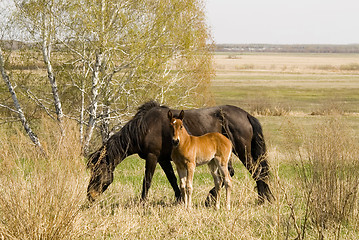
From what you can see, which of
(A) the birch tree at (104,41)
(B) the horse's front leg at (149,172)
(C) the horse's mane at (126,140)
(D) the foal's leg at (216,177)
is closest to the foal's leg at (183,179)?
(D) the foal's leg at (216,177)

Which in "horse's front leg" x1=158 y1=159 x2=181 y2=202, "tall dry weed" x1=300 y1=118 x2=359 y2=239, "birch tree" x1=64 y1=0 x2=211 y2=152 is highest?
"birch tree" x1=64 y1=0 x2=211 y2=152

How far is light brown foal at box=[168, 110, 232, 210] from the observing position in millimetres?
7102

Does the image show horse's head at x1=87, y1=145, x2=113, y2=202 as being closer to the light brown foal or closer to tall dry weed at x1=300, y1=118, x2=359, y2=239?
the light brown foal

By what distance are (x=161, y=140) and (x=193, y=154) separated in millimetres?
964

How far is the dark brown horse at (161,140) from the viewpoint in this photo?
7.77 m

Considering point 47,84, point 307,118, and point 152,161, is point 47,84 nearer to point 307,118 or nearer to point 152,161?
point 152,161

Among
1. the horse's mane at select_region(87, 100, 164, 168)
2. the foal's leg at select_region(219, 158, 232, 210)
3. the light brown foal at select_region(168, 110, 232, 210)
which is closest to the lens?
the light brown foal at select_region(168, 110, 232, 210)

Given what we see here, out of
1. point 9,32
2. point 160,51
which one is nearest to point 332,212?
point 160,51

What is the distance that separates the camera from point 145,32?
14.0 meters

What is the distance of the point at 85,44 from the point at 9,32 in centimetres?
223

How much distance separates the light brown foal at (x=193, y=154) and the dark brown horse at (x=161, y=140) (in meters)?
0.43

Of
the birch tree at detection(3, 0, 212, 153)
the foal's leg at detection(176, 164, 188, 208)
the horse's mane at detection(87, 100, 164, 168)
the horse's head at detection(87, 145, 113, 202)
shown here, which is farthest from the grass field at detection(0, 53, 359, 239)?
the birch tree at detection(3, 0, 212, 153)

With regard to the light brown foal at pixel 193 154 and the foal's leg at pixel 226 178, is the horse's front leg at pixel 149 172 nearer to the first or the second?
the light brown foal at pixel 193 154

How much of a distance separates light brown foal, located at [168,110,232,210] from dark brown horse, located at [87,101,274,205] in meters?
0.43
